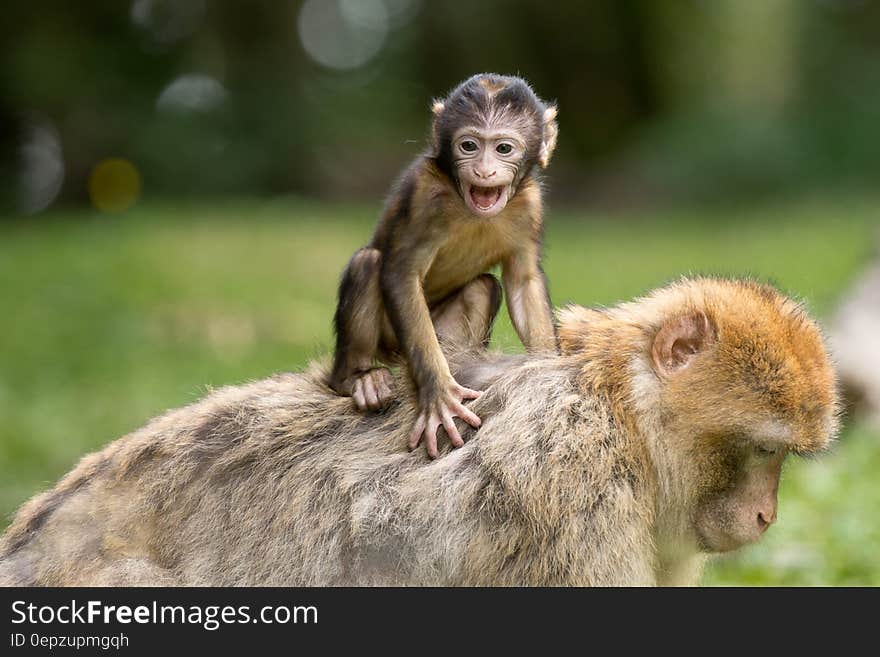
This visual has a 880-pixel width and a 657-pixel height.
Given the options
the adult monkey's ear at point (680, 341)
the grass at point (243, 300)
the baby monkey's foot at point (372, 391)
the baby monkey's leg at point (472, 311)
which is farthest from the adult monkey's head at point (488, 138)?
the adult monkey's ear at point (680, 341)

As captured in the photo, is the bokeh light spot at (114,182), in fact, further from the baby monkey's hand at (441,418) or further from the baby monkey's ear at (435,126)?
the baby monkey's hand at (441,418)

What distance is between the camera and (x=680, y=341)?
4.78 meters

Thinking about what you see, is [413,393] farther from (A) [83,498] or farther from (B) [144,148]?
(B) [144,148]

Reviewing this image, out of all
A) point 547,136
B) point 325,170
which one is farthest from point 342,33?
point 547,136

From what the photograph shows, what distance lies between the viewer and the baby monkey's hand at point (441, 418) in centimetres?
474

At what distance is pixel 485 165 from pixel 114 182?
17.2m

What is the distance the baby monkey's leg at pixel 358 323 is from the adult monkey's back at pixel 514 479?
0.19 m

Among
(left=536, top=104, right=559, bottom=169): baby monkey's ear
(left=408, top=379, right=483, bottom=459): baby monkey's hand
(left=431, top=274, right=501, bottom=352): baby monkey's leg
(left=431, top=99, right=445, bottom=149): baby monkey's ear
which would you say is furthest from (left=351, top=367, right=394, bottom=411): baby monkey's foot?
(left=536, top=104, right=559, bottom=169): baby monkey's ear

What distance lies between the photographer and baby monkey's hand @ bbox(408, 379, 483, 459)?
4.74 m

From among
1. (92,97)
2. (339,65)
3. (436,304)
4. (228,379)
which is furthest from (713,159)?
(436,304)

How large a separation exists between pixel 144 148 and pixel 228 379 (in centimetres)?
1115

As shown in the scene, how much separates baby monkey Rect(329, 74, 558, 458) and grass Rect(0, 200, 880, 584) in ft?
0.74
